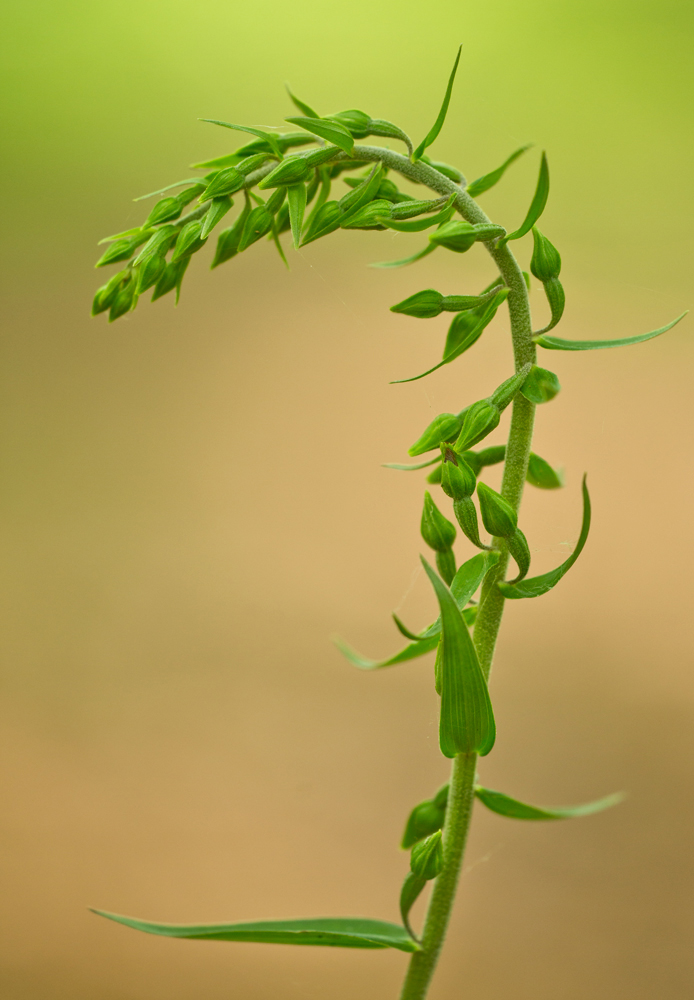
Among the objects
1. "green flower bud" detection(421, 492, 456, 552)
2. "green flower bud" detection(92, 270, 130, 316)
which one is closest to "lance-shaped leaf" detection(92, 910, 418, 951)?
"green flower bud" detection(421, 492, 456, 552)

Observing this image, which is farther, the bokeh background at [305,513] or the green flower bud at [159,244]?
the bokeh background at [305,513]

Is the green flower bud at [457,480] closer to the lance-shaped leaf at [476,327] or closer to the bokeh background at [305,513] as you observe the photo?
the lance-shaped leaf at [476,327]

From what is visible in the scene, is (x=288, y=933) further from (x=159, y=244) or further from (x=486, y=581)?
(x=159, y=244)

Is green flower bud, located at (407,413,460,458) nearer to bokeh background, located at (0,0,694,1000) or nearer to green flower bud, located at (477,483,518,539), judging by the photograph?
green flower bud, located at (477,483,518,539)

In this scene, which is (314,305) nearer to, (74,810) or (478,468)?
(74,810)

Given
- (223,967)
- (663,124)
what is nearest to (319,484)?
(223,967)

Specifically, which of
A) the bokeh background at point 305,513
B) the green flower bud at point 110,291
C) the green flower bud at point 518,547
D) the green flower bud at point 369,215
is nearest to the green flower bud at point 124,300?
the green flower bud at point 110,291

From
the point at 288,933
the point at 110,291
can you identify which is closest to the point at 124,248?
the point at 110,291
